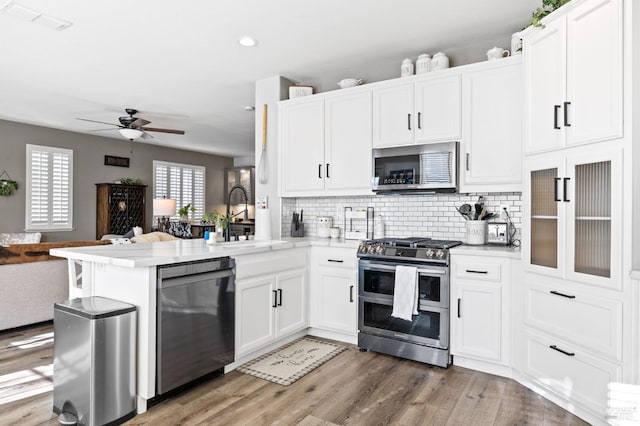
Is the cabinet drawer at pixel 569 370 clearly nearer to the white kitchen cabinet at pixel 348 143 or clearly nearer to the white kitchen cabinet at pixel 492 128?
the white kitchen cabinet at pixel 492 128

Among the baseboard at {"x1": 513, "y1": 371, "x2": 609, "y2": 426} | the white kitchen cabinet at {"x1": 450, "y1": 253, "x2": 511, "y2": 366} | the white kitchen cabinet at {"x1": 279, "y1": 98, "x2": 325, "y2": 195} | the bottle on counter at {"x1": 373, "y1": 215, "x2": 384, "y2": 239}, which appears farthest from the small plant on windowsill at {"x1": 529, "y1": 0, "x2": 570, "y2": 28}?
the baseboard at {"x1": 513, "y1": 371, "x2": 609, "y2": 426}

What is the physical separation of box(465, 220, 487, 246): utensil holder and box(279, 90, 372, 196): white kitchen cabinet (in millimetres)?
998

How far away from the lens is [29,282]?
13.4 feet

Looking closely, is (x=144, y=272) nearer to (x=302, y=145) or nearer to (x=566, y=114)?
(x=302, y=145)

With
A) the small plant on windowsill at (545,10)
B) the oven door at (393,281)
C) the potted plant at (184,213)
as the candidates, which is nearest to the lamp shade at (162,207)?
the potted plant at (184,213)

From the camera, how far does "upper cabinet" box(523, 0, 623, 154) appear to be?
222 centimetres

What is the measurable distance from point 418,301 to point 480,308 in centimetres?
47

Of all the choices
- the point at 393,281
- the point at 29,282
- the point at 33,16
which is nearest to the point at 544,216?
the point at 393,281

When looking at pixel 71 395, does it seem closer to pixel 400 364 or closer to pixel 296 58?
pixel 400 364

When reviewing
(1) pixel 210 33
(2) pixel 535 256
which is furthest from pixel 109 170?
(2) pixel 535 256

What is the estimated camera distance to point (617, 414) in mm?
2139

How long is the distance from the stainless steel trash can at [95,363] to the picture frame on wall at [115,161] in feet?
20.9

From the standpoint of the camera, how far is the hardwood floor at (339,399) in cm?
239

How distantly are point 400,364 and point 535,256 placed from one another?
135 centimetres
